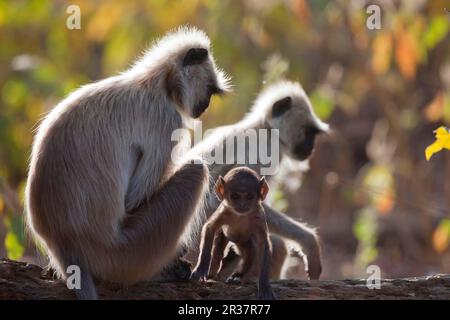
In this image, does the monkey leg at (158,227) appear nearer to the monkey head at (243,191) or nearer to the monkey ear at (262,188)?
the monkey head at (243,191)

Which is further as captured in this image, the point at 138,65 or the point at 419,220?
the point at 419,220

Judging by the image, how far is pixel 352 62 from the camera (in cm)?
1571

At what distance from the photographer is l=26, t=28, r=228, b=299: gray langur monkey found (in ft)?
17.8

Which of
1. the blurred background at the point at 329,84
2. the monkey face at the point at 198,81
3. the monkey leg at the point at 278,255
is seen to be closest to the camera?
the monkey face at the point at 198,81

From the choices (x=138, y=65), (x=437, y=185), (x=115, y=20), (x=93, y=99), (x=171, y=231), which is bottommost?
(x=171, y=231)

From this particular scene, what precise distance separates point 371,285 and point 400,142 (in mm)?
7431

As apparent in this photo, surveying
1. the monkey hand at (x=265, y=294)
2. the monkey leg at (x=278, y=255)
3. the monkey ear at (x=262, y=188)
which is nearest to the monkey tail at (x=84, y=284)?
the monkey hand at (x=265, y=294)

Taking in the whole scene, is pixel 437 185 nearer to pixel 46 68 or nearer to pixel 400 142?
pixel 400 142

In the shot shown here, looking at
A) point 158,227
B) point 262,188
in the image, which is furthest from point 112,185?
point 262,188

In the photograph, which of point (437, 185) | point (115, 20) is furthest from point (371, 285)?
point (437, 185)

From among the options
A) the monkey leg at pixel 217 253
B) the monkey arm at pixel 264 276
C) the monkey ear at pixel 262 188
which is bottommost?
the monkey arm at pixel 264 276

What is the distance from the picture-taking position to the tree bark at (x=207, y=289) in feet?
18.0

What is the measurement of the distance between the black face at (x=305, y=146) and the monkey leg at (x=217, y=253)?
256 cm

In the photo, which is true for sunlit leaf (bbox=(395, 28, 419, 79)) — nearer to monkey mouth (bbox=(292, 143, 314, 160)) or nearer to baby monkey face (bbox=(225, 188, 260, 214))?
monkey mouth (bbox=(292, 143, 314, 160))
